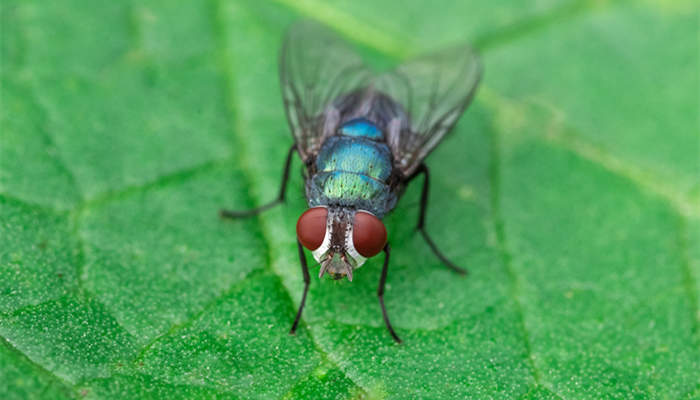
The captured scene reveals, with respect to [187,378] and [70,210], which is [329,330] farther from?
[70,210]

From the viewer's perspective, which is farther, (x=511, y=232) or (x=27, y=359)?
(x=511, y=232)

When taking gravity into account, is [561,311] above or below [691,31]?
below

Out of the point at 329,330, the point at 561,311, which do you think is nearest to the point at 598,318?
the point at 561,311

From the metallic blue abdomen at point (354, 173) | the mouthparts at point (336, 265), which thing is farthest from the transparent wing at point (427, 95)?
the mouthparts at point (336, 265)

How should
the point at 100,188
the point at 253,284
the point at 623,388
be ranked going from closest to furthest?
the point at 623,388 < the point at 253,284 < the point at 100,188

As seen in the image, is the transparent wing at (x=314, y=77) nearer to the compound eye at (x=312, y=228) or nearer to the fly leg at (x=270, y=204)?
the fly leg at (x=270, y=204)

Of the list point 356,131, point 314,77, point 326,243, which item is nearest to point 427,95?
point 356,131

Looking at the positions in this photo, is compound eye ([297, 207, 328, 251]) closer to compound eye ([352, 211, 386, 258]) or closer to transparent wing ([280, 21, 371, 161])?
compound eye ([352, 211, 386, 258])
